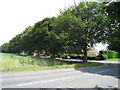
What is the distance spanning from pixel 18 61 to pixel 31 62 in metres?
2.04

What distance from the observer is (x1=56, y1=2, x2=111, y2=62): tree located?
20.3 m

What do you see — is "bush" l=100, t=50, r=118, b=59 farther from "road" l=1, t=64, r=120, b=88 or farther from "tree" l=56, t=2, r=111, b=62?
"road" l=1, t=64, r=120, b=88

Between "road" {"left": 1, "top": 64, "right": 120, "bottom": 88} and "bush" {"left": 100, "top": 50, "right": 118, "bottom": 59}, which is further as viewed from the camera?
"bush" {"left": 100, "top": 50, "right": 118, "bottom": 59}

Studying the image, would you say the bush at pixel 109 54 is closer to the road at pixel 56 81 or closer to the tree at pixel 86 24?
the tree at pixel 86 24

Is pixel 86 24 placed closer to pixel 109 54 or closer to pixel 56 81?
pixel 56 81

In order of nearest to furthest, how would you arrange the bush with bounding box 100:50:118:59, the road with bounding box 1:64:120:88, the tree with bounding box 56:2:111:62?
1. the road with bounding box 1:64:120:88
2. the tree with bounding box 56:2:111:62
3. the bush with bounding box 100:50:118:59

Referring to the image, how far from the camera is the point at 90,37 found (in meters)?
21.5

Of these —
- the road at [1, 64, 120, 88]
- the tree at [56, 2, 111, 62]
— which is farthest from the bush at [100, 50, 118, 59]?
the road at [1, 64, 120, 88]

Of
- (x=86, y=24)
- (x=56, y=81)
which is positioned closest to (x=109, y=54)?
(x=86, y=24)

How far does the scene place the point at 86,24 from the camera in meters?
20.3

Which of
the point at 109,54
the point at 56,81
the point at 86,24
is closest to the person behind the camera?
the point at 56,81

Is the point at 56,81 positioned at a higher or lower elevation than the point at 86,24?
lower

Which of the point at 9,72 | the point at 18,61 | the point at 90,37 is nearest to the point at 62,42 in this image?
the point at 90,37

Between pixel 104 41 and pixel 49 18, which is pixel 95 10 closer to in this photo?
pixel 104 41
